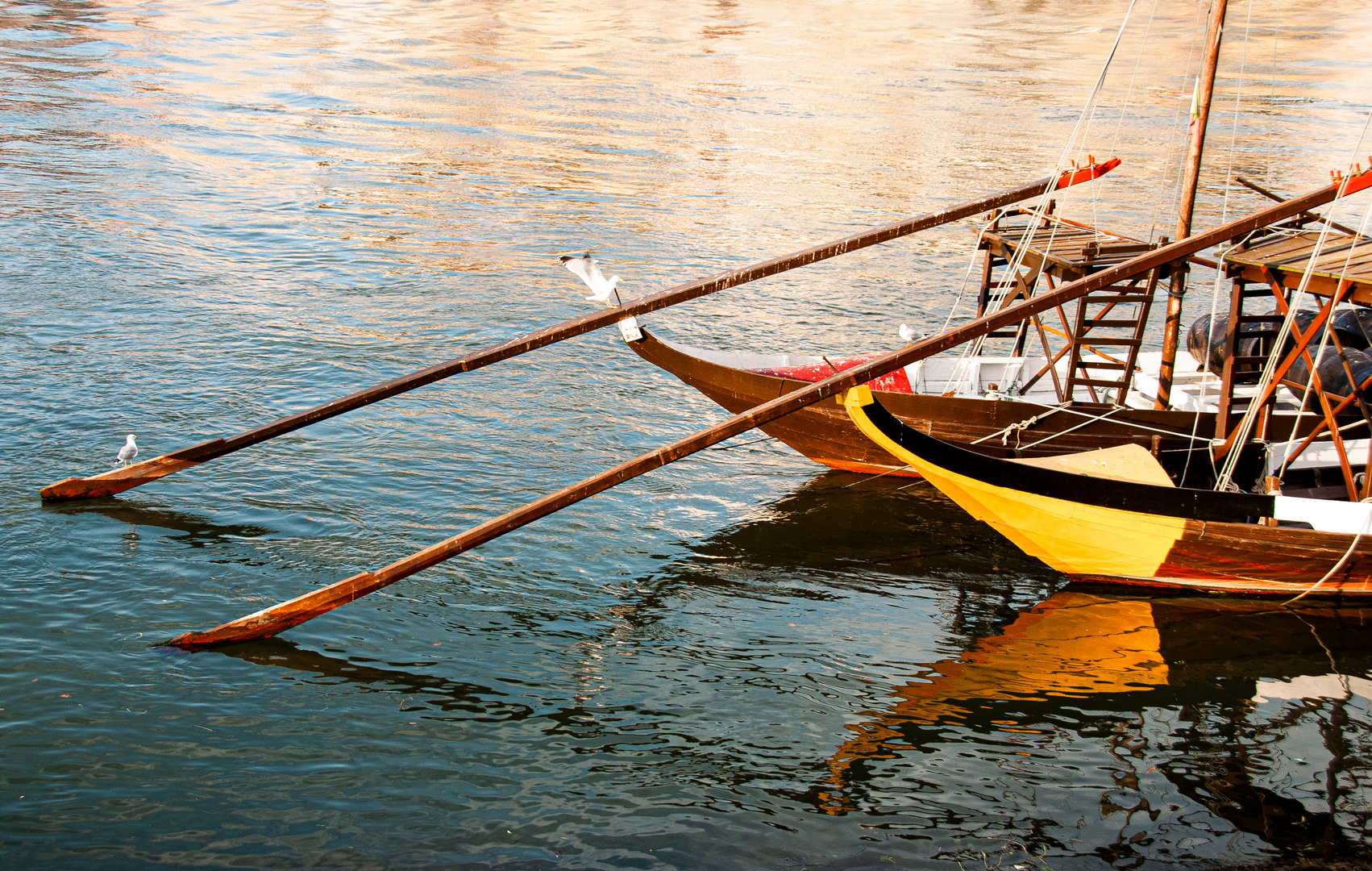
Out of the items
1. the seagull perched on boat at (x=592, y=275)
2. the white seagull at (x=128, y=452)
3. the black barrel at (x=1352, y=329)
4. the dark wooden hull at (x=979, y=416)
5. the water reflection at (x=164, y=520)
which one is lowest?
the water reflection at (x=164, y=520)

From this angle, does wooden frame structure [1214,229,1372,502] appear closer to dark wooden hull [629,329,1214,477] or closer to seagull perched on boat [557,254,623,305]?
dark wooden hull [629,329,1214,477]

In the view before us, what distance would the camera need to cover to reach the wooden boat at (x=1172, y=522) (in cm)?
898

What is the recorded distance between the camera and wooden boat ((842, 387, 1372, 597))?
8984 mm

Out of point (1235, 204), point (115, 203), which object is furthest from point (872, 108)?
point (115, 203)

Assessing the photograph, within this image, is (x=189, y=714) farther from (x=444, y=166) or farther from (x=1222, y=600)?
(x=444, y=166)

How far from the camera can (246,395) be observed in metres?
13.2

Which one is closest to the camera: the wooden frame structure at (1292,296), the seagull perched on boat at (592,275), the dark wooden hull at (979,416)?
the wooden frame structure at (1292,296)

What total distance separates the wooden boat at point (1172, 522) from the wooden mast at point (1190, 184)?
8.31 feet

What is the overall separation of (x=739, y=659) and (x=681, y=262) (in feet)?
41.8

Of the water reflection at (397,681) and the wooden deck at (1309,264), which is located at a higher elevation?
the wooden deck at (1309,264)

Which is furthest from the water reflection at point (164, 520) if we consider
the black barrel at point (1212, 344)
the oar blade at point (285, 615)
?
the black barrel at point (1212, 344)

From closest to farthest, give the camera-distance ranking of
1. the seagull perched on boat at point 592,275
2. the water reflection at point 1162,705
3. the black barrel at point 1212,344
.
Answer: the water reflection at point 1162,705, the seagull perched on boat at point 592,275, the black barrel at point 1212,344

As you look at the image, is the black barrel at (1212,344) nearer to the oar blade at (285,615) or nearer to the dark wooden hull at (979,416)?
the dark wooden hull at (979,416)

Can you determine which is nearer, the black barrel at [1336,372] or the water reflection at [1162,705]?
the water reflection at [1162,705]
